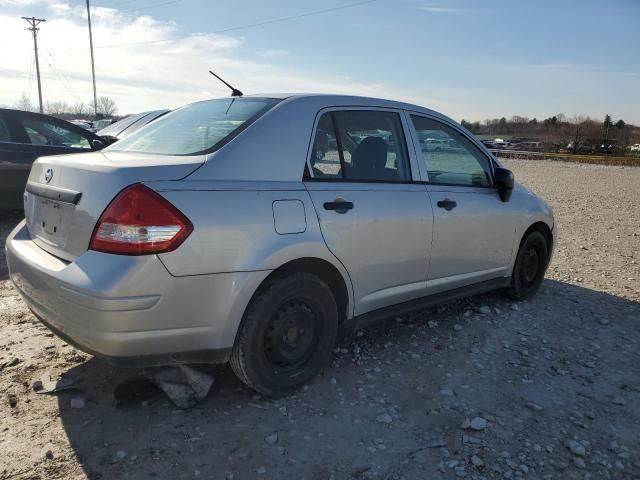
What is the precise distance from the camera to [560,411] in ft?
10.2

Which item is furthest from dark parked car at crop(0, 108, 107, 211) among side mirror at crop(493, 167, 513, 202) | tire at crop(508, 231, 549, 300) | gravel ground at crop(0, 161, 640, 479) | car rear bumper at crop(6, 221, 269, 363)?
tire at crop(508, 231, 549, 300)

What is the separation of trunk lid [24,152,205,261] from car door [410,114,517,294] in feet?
5.99

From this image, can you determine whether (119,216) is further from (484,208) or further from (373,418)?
(484,208)

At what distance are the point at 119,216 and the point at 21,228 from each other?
1239mm

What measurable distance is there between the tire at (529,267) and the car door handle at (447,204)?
4.10ft

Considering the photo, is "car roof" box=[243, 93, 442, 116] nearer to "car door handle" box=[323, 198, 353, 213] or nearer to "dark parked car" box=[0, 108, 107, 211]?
"car door handle" box=[323, 198, 353, 213]

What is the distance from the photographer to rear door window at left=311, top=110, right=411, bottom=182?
3273 mm

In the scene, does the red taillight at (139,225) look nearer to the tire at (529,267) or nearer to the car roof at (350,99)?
the car roof at (350,99)

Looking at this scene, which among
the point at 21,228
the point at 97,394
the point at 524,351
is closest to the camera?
the point at 97,394

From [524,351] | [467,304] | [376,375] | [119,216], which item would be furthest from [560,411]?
[119,216]

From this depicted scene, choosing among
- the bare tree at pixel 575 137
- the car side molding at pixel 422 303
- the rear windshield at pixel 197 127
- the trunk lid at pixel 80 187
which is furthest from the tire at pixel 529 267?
the bare tree at pixel 575 137

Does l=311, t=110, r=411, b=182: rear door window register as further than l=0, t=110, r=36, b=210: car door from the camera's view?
No

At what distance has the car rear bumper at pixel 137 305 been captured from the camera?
96.6 inches

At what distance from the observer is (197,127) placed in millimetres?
3291
